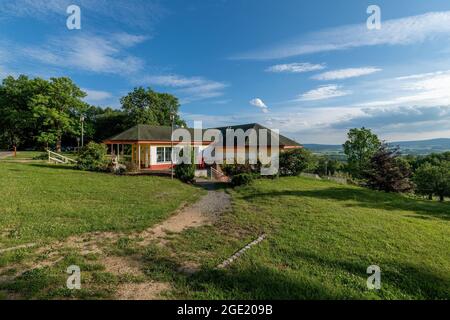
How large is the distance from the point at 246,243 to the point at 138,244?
9.33ft

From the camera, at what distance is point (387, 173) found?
23.1 meters

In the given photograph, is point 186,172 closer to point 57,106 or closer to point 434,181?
point 57,106

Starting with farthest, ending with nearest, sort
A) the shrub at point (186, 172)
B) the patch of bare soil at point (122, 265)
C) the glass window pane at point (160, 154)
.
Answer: the glass window pane at point (160, 154) → the shrub at point (186, 172) → the patch of bare soil at point (122, 265)

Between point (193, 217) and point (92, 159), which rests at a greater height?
point (92, 159)

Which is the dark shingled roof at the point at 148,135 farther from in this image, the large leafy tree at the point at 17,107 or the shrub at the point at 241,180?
the large leafy tree at the point at 17,107

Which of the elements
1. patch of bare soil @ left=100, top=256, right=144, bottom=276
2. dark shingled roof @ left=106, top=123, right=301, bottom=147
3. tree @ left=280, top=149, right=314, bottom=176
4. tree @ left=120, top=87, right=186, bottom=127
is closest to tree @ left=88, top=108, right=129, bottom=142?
tree @ left=120, top=87, right=186, bottom=127

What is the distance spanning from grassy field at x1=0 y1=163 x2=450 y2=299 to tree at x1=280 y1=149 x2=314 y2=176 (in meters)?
9.46

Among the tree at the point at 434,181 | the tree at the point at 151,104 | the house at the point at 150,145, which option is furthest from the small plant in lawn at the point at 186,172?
the tree at the point at 434,181

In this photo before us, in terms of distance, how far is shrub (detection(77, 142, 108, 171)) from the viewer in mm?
20266

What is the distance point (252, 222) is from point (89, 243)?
510 centimetres

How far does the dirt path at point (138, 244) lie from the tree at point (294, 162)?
40.3 ft

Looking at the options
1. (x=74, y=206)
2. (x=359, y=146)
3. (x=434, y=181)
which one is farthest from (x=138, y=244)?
(x=359, y=146)

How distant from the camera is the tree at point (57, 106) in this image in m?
38.2
